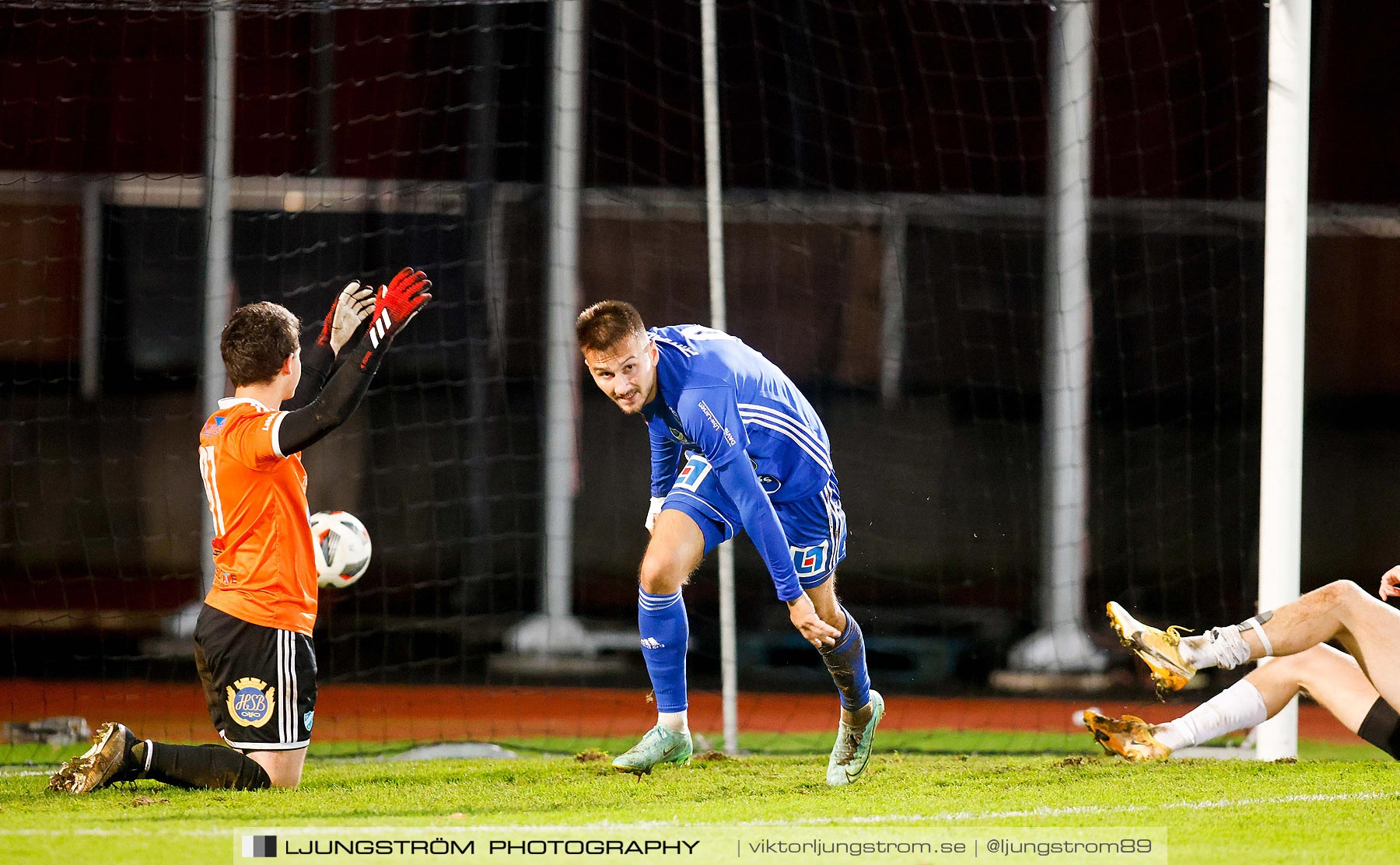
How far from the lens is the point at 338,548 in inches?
176

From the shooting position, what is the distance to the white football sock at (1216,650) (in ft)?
12.6

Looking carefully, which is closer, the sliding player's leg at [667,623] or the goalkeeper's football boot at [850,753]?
the sliding player's leg at [667,623]

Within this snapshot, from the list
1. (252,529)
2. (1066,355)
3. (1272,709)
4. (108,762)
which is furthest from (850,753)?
(1066,355)

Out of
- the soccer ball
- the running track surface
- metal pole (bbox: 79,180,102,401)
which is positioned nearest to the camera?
the soccer ball

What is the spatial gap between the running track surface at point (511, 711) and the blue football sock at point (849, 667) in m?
1.92

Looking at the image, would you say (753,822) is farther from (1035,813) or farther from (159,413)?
(159,413)

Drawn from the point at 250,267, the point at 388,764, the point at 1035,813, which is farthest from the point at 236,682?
the point at 250,267

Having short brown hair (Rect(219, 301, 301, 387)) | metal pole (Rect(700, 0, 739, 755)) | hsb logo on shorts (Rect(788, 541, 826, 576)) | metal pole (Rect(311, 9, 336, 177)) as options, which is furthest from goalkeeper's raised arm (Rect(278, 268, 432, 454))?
metal pole (Rect(311, 9, 336, 177))

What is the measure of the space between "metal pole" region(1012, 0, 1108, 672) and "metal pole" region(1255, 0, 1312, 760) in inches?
74.7

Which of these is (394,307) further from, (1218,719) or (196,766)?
(1218,719)

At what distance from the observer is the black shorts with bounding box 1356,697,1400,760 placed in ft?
12.5

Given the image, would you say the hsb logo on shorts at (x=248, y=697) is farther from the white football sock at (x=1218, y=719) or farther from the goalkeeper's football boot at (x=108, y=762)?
the white football sock at (x=1218, y=719)

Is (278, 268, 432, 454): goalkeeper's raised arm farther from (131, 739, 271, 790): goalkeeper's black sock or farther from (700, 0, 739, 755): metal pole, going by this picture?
(700, 0, 739, 755): metal pole

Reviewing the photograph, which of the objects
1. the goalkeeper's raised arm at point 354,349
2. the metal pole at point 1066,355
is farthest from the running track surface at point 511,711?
the goalkeeper's raised arm at point 354,349
